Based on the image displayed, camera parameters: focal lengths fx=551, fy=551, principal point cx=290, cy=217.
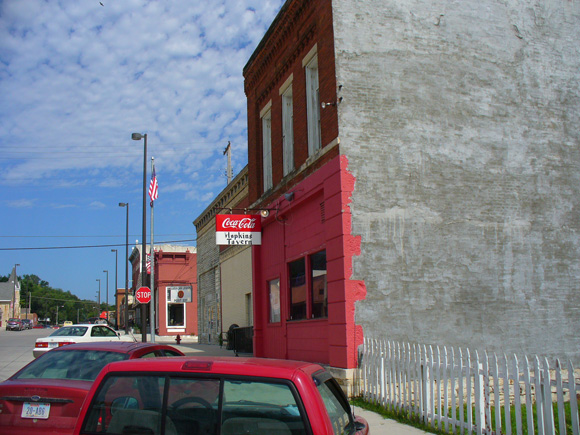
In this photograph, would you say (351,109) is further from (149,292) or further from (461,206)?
(149,292)

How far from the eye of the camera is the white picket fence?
653 centimetres

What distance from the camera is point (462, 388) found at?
7.92 metres

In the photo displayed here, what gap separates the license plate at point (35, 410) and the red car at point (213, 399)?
2444 millimetres

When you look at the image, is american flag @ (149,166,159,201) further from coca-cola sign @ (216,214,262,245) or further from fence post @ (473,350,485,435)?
fence post @ (473,350,485,435)

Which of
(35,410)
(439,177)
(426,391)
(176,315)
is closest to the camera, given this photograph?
(35,410)

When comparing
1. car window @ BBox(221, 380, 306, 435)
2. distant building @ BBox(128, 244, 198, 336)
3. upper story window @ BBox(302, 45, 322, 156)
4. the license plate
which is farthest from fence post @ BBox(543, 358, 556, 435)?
distant building @ BBox(128, 244, 198, 336)

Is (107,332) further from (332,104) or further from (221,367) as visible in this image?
(221,367)

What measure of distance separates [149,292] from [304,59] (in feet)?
44.9

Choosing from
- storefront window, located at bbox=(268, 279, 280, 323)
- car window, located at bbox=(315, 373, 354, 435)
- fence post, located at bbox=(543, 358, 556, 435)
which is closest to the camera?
car window, located at bbox=(315, 373, 354, 435)

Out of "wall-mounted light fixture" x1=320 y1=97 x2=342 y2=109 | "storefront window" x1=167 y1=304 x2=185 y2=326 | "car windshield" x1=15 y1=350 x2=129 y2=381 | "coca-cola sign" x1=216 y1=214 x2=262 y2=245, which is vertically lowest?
"storefront window" x1=167 y1=304 x2=185 y2=326

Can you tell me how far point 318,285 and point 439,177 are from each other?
379 centimetres

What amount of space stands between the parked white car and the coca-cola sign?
610 cm

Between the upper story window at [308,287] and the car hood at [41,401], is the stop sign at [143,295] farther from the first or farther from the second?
the car hood at [41,401]

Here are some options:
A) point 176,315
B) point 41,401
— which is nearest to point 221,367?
point 41,401
